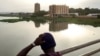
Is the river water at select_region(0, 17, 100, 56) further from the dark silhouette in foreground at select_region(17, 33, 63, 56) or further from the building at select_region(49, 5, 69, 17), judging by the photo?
the building at select_region(49, 5, 69, 17)

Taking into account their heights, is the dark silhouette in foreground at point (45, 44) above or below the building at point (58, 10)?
above

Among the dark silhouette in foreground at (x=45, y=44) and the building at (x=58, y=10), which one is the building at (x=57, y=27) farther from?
the dark silhouette in foreground at (x=45, y=44)

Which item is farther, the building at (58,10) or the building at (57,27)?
the building at (58,10)

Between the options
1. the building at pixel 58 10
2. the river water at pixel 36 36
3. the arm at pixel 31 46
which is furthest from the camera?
the building at pixel 58 10

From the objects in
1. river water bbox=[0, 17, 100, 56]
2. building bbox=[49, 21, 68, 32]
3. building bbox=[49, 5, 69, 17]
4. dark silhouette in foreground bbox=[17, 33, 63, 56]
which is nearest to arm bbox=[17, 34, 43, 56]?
dark silhouette in foreground bbox=[17, 33, 63, 56]

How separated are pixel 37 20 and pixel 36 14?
1.39m

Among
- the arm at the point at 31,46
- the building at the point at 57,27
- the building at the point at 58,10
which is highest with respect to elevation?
the arm at the point at 31,46

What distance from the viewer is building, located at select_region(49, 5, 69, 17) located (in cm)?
4297

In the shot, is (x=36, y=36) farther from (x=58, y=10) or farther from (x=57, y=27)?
(x=58, y=10)

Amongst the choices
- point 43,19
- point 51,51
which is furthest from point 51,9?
point 51,51

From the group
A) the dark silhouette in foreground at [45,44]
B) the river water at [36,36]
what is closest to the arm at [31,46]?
the dark silhouette in foreground at [45,44]

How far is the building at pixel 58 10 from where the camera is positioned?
43.0 metres

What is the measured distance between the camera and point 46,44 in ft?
4.51

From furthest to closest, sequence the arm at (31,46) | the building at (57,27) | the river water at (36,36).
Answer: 1. the building at (57,27)
2. the river water at (36,36)
3. the arm at (31,46)
